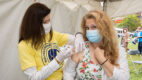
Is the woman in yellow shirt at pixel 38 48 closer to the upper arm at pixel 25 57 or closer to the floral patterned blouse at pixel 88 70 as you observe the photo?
the upper arm at pixel 25 57

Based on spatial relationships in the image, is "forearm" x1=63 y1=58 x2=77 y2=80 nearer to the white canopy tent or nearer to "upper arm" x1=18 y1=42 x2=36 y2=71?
"upper arm" x1=18 y1=42 x2=36 y2=71

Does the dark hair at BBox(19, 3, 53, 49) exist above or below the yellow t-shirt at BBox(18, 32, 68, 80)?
above

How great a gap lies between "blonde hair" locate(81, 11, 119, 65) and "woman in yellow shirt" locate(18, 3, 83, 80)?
0.71ft

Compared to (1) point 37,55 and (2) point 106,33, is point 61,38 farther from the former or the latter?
(2) point 106,33

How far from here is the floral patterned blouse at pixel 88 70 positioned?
1179mm

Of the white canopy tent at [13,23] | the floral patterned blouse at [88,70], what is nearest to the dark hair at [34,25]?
the floral patterned blouse at [88,70]

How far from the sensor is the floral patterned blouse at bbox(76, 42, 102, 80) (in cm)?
118

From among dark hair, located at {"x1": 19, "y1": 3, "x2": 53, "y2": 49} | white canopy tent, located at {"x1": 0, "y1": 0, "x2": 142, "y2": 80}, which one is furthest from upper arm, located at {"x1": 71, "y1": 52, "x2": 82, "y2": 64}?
white canopy tent, located at {"x1": 0, "y1": 0, "x2": 142, "y2": 80}

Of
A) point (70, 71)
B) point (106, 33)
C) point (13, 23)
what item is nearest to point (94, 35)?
point (106, 33)

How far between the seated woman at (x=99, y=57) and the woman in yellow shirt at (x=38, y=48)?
0.36 feet

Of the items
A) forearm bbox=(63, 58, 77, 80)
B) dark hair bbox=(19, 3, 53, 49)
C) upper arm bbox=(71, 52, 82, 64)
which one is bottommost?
forearm bbox=(63, 58, 77, 80)

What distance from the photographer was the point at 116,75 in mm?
1146

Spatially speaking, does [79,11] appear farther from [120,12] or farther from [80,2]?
[120,12]

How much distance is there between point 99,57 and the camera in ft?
3.81
